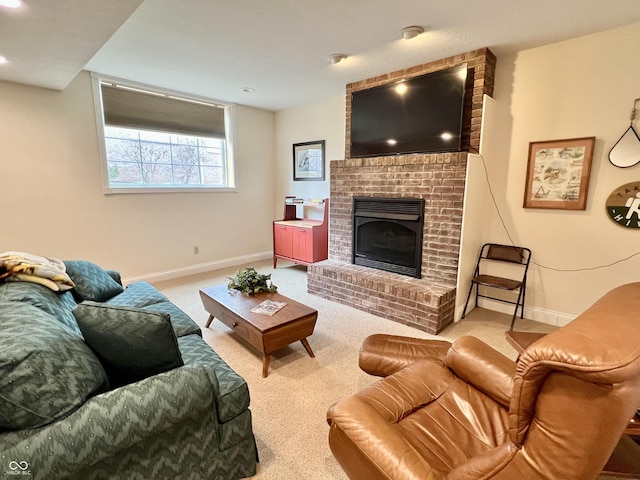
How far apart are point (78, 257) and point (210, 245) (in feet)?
5.44

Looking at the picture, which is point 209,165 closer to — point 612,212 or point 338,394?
point 338,394

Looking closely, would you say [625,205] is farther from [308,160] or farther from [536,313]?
[308,160]

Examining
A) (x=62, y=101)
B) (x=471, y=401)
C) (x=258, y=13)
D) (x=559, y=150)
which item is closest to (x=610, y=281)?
(x=559, y=150)

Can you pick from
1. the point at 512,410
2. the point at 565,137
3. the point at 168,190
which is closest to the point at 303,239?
the point at 168,190

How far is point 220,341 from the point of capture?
2.73m

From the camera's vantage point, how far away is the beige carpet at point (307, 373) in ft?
5.26

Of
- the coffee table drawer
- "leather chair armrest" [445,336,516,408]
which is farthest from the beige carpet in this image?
"leather chair armrest" [445,336,516,408]

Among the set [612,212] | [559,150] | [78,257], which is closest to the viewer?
[612,212]

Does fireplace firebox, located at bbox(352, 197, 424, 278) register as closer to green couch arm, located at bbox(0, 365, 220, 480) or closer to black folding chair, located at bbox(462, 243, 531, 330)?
black folding chair, located at bbox(462, 243, 531, 330)

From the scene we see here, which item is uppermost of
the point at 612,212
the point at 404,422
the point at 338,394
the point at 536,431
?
the point at 612,212

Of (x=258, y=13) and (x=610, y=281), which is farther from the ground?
(x=258, y=13)

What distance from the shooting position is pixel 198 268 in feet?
15.6

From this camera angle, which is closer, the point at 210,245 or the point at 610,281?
the point at 610,281

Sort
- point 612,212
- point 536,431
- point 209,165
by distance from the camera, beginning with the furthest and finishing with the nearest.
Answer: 1. point 209,165
2. point 612,212
3. point 536,431
